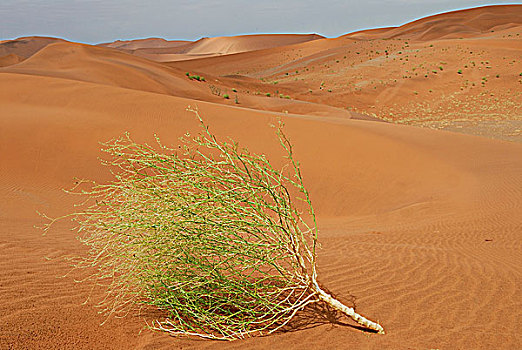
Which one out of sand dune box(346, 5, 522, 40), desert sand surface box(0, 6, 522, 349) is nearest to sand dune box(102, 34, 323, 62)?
sand dune box(346, 5, 522, 40)

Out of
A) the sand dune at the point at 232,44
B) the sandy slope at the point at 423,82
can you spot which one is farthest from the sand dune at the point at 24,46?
the sandy slope at the point at 423,82

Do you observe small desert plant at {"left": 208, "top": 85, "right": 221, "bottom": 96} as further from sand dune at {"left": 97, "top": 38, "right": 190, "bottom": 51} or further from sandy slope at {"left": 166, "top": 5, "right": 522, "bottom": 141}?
sand dune at {"left": 97, "top": 38, "right": 190, "bottom": 51}

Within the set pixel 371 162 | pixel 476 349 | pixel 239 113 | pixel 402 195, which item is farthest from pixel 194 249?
pixel 239 113

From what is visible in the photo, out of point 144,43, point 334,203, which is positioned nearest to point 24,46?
point 144,43

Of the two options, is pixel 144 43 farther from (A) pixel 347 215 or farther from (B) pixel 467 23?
(A) pixel 347 215

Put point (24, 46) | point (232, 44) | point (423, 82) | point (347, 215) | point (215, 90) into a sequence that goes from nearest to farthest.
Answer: point (347, 215)
point (215, 90)
point (423, 82)
point (24, 46)
point (232, 44)

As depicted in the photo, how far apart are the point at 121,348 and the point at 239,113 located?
1084 cm

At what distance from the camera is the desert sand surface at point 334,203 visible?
11.3 ft

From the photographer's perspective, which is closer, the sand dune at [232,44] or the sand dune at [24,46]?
the sand dune at [24,46]

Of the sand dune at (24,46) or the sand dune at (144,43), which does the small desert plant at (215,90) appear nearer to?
the sand dune at (24,46)

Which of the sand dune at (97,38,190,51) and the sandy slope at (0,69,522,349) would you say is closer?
the sandy slope at (0,69,522,349)

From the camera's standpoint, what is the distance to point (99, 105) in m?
13.2

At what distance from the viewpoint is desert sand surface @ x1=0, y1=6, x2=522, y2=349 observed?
3.46 m

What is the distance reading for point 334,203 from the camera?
9.86 metres
